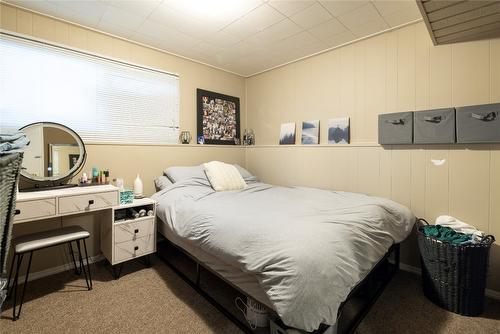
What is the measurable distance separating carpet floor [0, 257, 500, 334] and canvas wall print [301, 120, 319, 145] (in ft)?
5.47

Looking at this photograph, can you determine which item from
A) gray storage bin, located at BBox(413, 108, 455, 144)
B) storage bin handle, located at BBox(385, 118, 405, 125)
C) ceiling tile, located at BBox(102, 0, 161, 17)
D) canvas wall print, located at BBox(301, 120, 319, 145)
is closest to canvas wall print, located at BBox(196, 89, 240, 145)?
canvas wall print, located at BBox(301, 120, 319, 145)

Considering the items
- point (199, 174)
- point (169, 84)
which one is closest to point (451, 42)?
point (199, 174)

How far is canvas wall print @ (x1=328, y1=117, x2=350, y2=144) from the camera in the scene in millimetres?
2708

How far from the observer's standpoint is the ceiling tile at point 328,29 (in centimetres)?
229

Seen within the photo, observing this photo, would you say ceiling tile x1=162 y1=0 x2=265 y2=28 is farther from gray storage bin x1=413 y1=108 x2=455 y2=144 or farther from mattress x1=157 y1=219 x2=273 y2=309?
mattress x1=157 y1=219 x2=273 y2=309

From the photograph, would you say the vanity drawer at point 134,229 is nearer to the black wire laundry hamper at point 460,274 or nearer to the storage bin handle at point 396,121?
the black wire laundry hamper at point 460,274

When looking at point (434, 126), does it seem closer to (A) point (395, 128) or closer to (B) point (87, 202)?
(A) point (395, 128)

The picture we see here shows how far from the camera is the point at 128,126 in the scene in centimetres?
268

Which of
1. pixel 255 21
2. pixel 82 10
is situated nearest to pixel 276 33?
pixel 255 21

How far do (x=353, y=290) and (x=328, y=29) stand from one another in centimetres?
228

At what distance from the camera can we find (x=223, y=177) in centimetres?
277

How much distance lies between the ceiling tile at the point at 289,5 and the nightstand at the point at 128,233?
80.2 inches

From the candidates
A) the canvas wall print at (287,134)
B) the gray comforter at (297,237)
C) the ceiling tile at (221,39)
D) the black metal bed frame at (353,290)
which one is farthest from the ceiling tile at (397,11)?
the black metal bed frame at (353,290)

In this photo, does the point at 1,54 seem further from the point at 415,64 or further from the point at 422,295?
the point at 422,295
